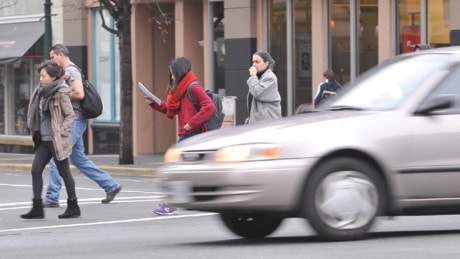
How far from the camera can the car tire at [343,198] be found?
9.73 meters

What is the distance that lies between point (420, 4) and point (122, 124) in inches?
250

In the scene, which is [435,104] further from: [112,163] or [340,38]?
A: [112,163]

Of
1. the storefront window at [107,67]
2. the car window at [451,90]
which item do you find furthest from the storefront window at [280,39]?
the car window at [451,90]

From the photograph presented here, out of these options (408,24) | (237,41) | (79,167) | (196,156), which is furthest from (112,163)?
(196,156)

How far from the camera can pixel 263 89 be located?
14.4 meters

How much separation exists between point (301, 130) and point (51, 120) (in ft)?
14.4

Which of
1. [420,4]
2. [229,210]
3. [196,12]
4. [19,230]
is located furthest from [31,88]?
[229,210]

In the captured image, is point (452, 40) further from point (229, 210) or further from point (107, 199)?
point (229, 210)

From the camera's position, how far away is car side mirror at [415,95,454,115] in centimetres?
1002

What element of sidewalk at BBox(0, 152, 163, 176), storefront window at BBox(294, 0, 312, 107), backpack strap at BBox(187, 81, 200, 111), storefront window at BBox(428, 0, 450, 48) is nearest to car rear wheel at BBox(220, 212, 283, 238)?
backpack strap at BBox(187, 81, 200, 111)

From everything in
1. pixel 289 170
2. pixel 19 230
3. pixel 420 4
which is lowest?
pixel 19 230

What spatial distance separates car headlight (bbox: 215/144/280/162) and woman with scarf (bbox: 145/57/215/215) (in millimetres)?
3673

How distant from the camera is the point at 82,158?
49.3ft

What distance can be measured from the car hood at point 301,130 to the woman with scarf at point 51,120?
3557 mm
